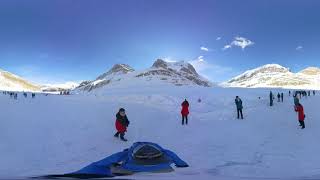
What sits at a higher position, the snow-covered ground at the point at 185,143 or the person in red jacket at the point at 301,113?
the person in red jacket at the point at 301,113

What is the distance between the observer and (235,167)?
14383 millimetres

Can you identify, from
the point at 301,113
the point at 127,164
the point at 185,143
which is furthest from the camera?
the point at 301,113

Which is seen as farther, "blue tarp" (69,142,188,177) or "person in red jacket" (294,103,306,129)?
"person in red jacket" (294,103,306,129)

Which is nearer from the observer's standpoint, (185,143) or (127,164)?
(127,164)

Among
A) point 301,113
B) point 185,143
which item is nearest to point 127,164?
point 185,143

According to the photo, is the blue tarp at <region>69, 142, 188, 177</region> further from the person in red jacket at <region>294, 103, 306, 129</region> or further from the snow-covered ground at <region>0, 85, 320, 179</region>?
the person in red jacket at <region>294, 103, 306, 129</region>

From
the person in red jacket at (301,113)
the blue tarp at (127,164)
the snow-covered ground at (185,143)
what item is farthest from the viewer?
the person in red jacket at (301,113)

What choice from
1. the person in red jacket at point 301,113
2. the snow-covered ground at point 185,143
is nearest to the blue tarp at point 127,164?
the snow-covered ground at point 185,143

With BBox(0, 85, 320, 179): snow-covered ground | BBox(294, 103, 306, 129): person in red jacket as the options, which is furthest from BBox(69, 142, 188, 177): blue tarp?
BBox(294, 103, 306, 129): person in red jacket

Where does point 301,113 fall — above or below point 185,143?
above

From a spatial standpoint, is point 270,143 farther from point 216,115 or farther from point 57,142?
point 216,115

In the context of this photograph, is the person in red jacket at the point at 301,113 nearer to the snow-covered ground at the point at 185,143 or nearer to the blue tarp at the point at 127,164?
the snow-covered ground at the point at 185,143

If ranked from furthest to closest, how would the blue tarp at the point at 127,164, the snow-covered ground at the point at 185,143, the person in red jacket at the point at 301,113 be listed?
the person in red jacket at the point at 301,113, the snow-covered ground at the point at 185,143, the blue tarp at the point at 127,164

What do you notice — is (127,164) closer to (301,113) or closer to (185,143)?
(185,143)
